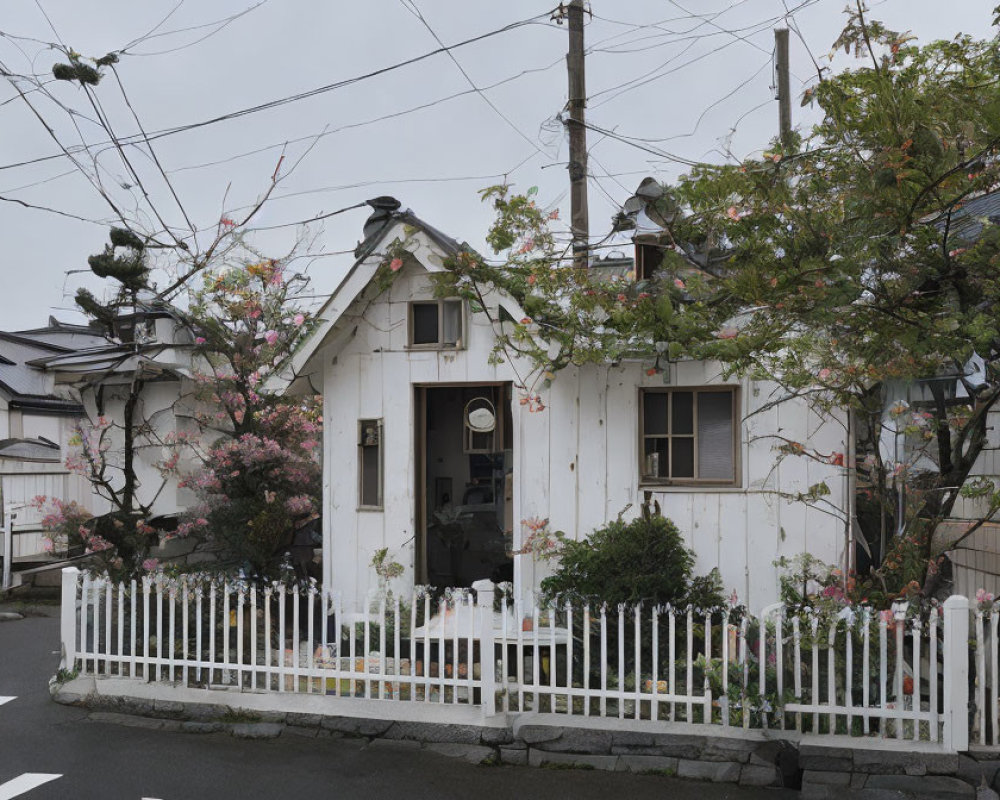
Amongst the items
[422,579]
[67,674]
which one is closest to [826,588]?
[422,579]

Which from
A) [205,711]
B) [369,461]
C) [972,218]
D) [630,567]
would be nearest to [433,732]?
[205,711]

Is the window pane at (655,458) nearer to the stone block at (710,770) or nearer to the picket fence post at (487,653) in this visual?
the picket fence post at (487,653)

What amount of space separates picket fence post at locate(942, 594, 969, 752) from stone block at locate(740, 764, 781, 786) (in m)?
1.14

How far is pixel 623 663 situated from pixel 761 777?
1200mm

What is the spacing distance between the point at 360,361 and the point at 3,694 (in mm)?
4652

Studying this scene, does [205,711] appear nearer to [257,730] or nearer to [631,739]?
[257,730]

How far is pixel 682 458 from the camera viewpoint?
28.2 feet

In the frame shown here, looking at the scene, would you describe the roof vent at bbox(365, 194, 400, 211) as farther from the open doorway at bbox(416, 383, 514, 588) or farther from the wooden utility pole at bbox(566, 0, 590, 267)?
the wooden utility pole at bbox(566, 0, 590, 267)

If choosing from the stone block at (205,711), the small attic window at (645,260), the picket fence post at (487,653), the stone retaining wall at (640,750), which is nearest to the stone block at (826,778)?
the stone retaining wall at (640,750)

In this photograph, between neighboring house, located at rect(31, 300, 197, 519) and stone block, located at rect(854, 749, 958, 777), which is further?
neighboring house, located at rect(31, 300, 197, 519)

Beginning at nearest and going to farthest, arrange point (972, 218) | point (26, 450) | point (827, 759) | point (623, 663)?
point (972, 218)
point (827, 759)
point (623, 663)
point (26, 450)

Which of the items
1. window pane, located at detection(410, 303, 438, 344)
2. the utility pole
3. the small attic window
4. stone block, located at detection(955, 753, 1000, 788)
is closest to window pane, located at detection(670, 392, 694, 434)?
the small attic window

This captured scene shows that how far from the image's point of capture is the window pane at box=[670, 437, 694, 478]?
8.57 meters

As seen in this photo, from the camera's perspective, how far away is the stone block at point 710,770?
19.9 feet
